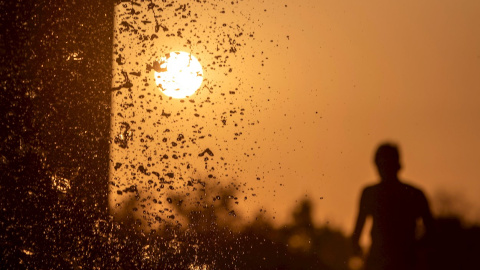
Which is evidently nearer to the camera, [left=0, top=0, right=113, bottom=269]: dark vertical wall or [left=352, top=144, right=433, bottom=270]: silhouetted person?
[left=352, top=144, right=433, bottom=270]: silhouetted person

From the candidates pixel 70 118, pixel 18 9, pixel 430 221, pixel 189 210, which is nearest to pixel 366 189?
pixel 430 221

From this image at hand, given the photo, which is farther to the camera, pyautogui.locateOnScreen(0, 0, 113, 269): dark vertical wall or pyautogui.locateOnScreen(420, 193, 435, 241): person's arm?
pyautogui.locateOnScreen(0, 0, 113, 269): dark vertical wall

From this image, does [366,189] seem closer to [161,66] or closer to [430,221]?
[430,221]

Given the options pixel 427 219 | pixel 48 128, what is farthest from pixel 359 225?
pixel 48 128

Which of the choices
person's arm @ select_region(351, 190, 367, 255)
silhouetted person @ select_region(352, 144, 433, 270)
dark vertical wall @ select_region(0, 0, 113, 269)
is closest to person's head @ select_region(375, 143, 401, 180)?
silhouetted person @ select_region(352, 144, 433, 270)

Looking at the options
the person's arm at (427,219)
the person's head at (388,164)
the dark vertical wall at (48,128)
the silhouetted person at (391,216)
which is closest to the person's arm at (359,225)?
the silhouetted person at (391,216)

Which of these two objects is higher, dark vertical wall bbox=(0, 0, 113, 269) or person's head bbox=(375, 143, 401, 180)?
person's head bbox=(375, 143, 401, 180)

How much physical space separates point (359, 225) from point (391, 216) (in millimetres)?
267

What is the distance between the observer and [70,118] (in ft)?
15.2

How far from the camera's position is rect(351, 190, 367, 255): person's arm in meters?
4.01

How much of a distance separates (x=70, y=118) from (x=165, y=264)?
4.82ft

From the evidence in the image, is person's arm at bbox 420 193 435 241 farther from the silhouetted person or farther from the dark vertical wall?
the dark vertical wall

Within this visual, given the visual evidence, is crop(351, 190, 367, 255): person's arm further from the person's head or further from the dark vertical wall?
the dark vertical wall

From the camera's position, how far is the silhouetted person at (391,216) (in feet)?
12.9
